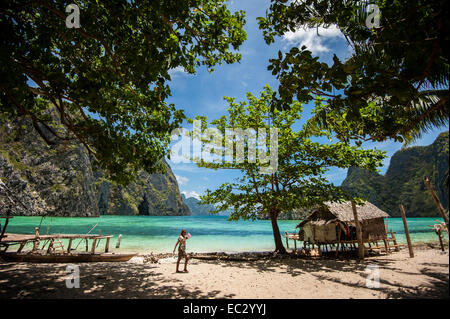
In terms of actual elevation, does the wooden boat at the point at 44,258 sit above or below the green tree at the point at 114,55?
below

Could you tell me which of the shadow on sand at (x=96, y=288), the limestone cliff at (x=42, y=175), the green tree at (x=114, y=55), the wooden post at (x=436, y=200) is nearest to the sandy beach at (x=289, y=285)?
the shadow on sand at (x=96, y=288)

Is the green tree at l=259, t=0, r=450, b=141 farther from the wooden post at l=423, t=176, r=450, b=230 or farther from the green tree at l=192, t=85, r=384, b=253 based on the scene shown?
the green tree at l=192, t=85, r=384, b=253

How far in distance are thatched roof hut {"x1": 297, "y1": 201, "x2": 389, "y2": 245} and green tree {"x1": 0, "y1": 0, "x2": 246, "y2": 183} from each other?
510 inches

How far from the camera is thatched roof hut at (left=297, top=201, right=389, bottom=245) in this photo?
48.2 ft

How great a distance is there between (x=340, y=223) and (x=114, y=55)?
1530cm

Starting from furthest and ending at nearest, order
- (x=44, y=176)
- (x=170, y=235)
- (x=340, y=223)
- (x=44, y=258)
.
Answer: (x=44, y=176), (x=170, y=235), (x=340, y=223), (x=44, y=258)

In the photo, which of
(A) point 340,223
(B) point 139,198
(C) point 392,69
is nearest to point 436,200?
(C) point 392,69

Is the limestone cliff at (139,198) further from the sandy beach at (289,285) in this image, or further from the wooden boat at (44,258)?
the sandy beach at (289,285)

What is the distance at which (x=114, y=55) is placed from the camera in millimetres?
4871

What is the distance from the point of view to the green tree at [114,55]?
13.6 ft

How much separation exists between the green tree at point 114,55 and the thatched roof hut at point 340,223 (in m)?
13.0

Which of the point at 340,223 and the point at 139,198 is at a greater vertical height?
the point at 139,198

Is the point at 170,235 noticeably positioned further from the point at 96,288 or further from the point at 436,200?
the point at 436,200

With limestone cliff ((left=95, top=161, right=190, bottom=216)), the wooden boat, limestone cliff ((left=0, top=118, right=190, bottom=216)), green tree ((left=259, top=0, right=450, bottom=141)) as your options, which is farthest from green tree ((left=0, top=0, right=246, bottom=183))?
limestone cliff ((left=95, top=161, right=190, bottom=216))
